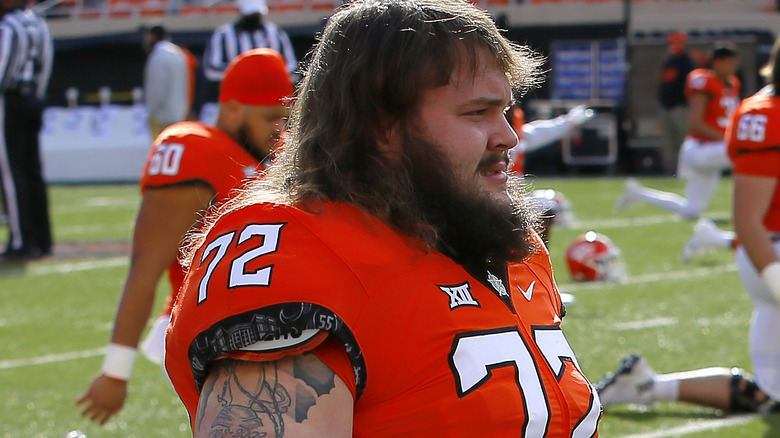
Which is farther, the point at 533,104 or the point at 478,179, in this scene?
the point at 533,104

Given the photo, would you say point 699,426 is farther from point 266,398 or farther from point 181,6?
point 181,6

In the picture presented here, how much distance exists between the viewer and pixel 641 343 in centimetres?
640

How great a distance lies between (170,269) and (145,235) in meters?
0.28

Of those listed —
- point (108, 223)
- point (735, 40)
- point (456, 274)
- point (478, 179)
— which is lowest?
point (108, 223)

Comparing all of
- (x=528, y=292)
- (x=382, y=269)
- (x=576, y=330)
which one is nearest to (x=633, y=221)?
(x=576, y=330)

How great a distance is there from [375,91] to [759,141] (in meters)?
3.11

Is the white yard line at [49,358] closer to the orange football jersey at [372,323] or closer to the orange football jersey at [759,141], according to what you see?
the orange football jersey at [759,141]

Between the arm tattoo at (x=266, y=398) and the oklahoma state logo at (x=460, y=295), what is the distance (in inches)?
9.5

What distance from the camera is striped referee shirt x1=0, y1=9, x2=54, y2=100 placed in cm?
939

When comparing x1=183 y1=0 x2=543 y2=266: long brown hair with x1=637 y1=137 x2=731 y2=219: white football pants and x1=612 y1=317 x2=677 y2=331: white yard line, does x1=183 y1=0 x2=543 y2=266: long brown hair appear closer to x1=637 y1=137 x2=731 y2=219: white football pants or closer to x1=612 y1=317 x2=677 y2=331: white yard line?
x1=612 y1=317 x2=677 y2=331: white yard line

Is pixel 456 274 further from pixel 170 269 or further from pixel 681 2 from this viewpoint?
pixel 681 2

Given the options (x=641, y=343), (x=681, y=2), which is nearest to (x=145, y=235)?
(x=641, y=343)

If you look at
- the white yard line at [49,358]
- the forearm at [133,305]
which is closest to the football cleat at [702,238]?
the white yard line at [49,358]

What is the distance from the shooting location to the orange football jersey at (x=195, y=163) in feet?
11.6
